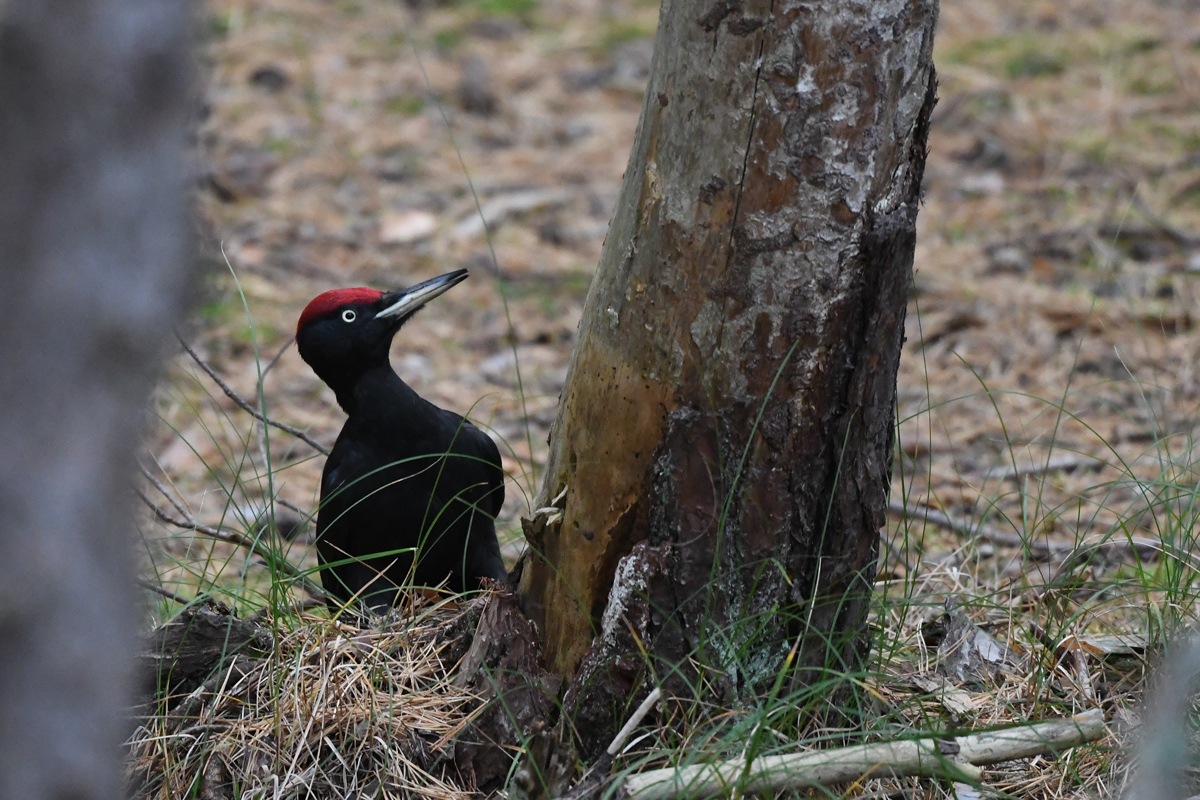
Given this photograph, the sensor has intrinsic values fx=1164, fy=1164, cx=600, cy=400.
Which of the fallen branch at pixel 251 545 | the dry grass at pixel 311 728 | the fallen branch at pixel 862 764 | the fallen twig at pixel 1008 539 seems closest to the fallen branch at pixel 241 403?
the fallen branch at pixel 251 545

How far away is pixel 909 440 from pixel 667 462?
2545 mm

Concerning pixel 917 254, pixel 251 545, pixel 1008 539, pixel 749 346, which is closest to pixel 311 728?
pixel 251 545

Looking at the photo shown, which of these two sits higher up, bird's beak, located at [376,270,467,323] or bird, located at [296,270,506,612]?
bird's beak, located at [376,270,467,323]

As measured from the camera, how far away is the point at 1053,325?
16.5 ft

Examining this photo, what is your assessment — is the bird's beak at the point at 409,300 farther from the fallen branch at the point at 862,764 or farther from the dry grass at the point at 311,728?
the fallen branch at the point at 862,764

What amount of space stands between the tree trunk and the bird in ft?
3.50

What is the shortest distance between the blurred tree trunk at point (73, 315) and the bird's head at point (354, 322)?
6.70 feet

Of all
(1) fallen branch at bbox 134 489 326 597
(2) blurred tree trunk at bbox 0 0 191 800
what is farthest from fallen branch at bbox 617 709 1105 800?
(2) blurred tree trunk at bbox 0 0 191 800

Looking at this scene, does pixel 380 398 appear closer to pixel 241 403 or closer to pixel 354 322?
pixel 354 322

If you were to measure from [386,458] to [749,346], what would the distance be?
4.79ft

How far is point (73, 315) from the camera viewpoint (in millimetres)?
1149

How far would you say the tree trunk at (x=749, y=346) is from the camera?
2002 millimetres

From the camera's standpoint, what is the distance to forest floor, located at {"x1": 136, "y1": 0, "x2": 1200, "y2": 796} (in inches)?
127

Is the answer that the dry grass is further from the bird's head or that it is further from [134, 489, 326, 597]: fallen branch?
the bird's head
